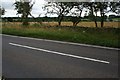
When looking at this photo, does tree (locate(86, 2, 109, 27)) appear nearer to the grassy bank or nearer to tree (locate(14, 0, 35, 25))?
the grassy bank

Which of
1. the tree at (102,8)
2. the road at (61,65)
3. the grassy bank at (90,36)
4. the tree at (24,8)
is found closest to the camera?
the road at (61,65)

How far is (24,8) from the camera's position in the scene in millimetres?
32688

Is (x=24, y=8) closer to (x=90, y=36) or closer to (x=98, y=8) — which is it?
(x=98, y=8)

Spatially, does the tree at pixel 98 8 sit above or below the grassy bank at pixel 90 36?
above

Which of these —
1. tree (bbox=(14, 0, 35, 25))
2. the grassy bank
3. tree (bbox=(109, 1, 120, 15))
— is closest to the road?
the grassy bank

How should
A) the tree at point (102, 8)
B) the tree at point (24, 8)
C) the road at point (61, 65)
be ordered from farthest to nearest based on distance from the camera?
the tree at point (24, 8)
the tree at point (102, 8)
the road at point (61, 65)

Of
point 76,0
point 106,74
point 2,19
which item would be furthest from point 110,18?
point 2,19

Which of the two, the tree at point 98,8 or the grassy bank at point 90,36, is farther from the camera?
the tree at point 98,8

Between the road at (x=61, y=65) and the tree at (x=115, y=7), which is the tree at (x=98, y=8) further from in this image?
the road at (x=61, y=65)

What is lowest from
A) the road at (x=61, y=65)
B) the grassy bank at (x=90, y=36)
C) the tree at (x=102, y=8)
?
the road at (x=61, y=65)

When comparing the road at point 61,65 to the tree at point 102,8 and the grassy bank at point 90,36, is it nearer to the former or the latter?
the grassy bank at point 90,36

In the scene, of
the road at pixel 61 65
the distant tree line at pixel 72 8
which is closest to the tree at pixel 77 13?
the distant tree line at pixel 72 8

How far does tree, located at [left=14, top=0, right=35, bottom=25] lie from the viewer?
3253cm

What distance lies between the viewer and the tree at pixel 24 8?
107 ft
